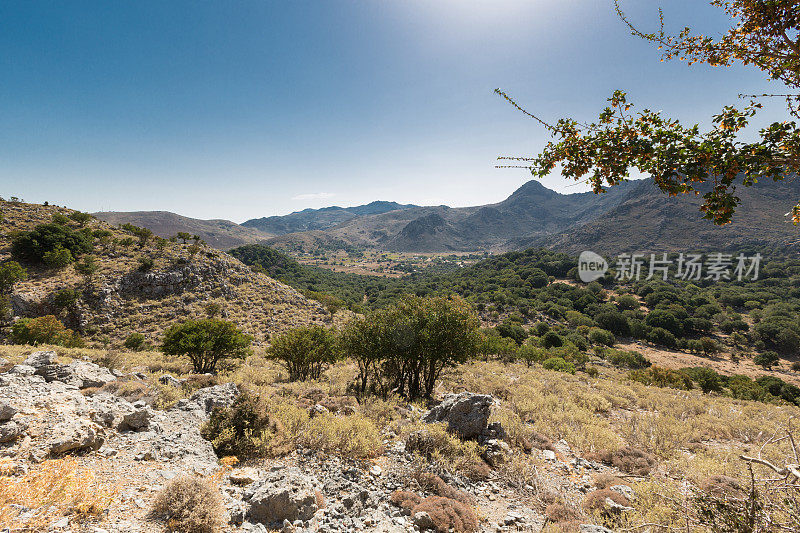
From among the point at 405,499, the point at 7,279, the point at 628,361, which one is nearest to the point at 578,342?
the point at 628,361

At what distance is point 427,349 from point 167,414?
35.0 feet

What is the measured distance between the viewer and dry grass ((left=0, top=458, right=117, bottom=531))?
3.88m

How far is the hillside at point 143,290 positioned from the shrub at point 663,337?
70370 mm

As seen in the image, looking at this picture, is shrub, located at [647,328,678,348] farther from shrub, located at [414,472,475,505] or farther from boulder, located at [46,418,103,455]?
boulder, located at [46,418,103,455]

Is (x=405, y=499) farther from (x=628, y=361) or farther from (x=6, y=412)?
(x=628, y=361)

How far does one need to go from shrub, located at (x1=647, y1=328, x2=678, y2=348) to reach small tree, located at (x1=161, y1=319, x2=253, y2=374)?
80.4 metres

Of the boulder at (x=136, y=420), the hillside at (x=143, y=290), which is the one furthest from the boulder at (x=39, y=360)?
the hillside at (x=143, y=290)

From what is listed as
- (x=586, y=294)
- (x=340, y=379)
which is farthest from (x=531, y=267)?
(x=340, y=379)

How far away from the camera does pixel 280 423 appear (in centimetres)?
857

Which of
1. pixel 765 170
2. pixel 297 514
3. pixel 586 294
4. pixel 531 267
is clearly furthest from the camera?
pixel 531 267

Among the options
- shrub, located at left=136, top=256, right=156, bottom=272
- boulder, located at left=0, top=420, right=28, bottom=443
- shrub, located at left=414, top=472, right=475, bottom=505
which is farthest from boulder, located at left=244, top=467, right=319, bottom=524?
shrub, located at left=136, top=256, right=156, bottom=272

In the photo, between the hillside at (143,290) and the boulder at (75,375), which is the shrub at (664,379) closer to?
the hillside at (143,290)

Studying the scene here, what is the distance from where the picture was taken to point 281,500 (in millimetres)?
5449

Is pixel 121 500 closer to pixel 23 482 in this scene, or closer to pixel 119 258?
pixel 23 482
